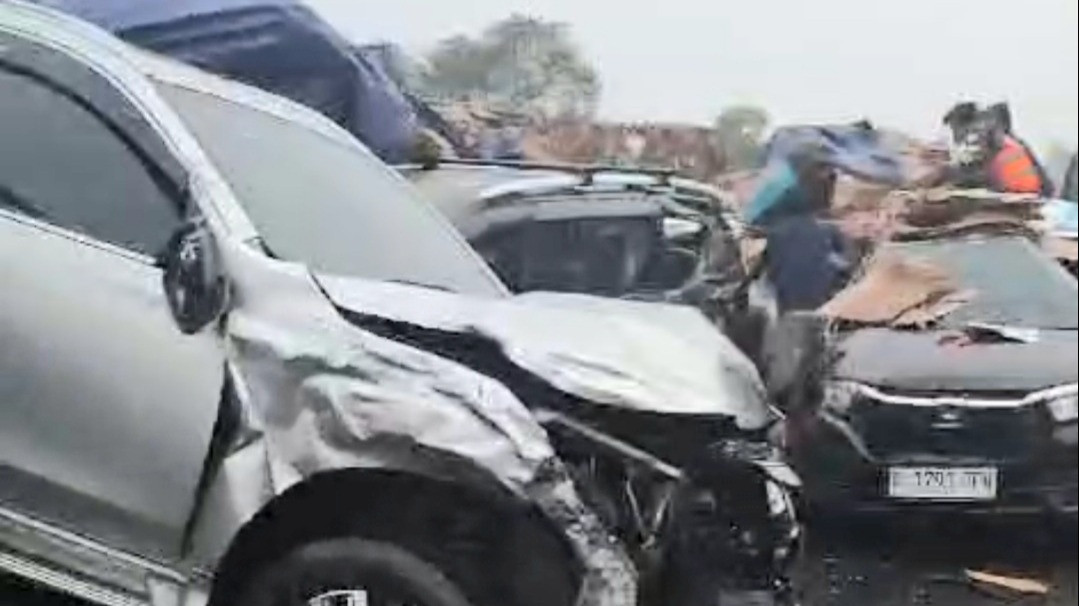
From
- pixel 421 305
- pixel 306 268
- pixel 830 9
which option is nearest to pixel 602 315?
pixel 421 305

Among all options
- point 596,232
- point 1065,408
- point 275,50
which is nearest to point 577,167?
point 596,232

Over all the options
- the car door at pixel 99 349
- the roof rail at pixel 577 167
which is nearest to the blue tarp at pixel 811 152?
the roof rail at pixel 577 167

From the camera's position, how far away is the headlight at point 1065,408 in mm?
4707

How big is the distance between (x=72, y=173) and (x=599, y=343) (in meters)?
1.11

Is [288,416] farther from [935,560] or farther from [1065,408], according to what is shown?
[1065,408]

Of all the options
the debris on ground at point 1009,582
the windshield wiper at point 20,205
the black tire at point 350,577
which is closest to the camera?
the black tire at point 350,577

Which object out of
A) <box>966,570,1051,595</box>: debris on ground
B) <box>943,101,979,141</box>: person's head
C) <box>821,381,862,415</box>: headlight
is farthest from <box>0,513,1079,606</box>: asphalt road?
<box>943,101,979,141</box>: person's head

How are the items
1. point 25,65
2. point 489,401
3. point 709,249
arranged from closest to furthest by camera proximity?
1. point 489,401
2. point 25,65
3. point 709,249

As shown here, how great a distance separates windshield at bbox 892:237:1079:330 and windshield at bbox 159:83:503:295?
1.24 m

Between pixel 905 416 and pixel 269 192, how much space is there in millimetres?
1831

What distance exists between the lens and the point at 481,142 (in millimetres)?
4098

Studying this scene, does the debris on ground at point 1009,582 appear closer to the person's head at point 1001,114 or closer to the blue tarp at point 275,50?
the person's head at point 1001,114

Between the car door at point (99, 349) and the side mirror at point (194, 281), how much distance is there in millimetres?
23

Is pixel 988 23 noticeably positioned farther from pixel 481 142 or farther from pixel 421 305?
pixel 421 305
